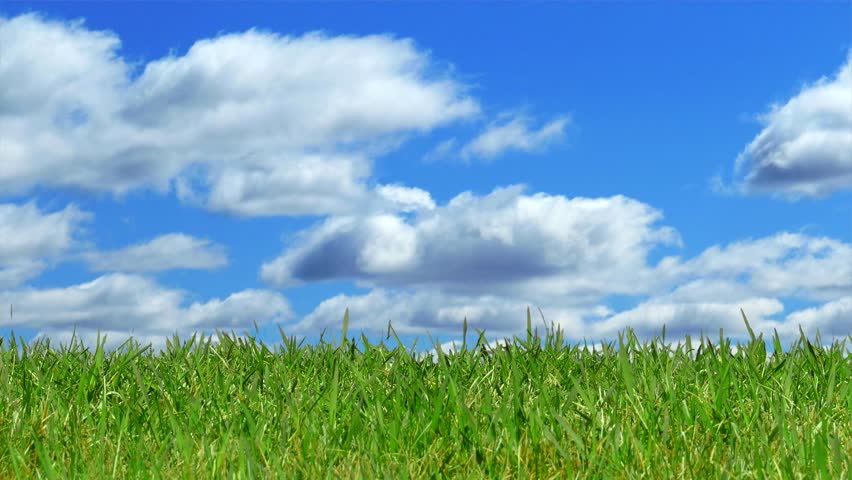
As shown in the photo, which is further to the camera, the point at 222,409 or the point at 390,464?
the point at 222,409

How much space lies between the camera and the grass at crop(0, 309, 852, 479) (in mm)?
3703

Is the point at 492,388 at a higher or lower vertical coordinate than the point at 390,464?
higher

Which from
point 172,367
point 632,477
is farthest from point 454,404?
point 172,367

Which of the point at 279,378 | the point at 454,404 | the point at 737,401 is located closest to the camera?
the point at 454,404

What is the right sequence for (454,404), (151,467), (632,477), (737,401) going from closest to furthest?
(632,477) → (151,467) → (454,404) → (737,401)

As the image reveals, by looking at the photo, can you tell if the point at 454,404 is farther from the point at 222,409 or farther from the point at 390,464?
the point at 222,409

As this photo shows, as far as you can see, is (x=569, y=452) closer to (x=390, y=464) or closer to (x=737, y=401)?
(x=390, y=464)

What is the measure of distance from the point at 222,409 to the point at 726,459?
2414 millimetres

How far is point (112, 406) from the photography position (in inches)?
186

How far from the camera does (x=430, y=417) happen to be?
165 inches

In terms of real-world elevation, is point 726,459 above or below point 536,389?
below

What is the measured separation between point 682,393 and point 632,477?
4.21 feet

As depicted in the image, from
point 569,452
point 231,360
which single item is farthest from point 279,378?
point 569,452

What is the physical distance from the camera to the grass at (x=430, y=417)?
3.70 meters
